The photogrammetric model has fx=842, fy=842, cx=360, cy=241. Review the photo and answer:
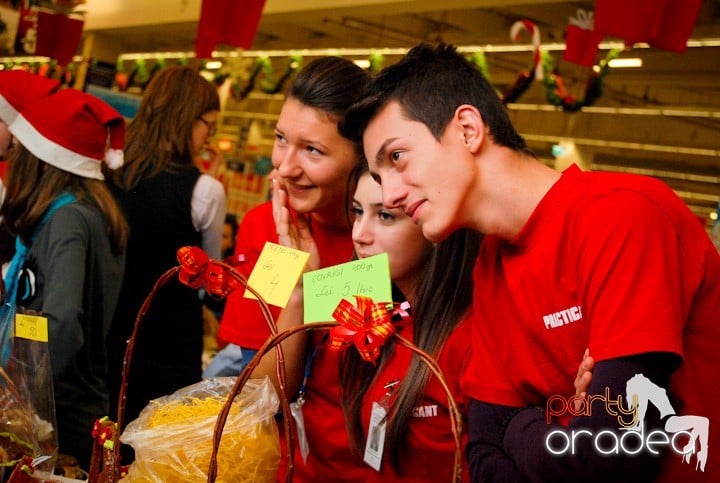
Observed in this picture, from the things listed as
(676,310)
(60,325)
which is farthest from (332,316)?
(60,325)

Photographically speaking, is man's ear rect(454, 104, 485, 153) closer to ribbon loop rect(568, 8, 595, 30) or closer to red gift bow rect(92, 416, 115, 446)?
red gift bow rect(92, 416, 115, 446)

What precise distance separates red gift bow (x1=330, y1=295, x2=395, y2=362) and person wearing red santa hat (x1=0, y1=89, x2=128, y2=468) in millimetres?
986

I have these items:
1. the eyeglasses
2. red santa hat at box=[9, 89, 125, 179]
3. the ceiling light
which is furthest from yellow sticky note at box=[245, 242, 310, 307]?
the ceiling light

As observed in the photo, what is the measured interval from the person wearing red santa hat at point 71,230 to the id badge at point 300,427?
1.95ft

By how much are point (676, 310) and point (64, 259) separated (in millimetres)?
1431

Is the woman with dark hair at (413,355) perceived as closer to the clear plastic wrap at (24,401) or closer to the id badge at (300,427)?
the id badge at (300,427)

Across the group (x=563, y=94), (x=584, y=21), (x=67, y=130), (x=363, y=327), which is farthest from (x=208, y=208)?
(x=563, y=94)

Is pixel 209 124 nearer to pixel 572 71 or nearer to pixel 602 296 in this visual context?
pixel 602 296

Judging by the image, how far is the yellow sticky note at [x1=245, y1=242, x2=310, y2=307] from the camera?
1.44m

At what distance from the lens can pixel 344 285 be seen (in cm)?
127

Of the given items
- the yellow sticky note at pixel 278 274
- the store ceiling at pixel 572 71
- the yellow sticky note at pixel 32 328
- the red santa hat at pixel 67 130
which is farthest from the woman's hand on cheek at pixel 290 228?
the store ceiling at pixel 572 71

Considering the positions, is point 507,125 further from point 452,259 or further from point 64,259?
point 64,259

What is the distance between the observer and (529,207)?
1.28m

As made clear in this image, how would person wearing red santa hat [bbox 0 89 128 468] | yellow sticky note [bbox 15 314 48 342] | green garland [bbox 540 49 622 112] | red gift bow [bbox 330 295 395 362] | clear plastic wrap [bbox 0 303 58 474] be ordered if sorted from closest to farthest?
red gift bow [bbox 330 295 395 362] → clear plastic wrap [bbox 0 303 58 474] → yellow sticky note [bbox 15 314 48 342] → person wearing red santa hat [bbox 0 89 128 468] → green garland [bbox 540 49 622 112]
